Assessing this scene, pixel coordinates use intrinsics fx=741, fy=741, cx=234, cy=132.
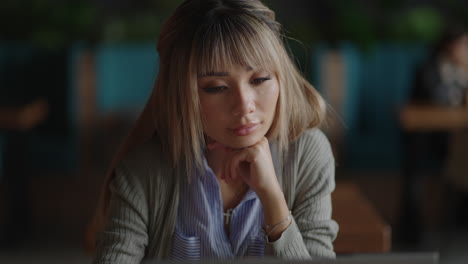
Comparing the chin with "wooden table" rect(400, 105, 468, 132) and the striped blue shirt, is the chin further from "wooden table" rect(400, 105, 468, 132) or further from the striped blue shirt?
"wooden table" rect(400, 105, 468, 132)

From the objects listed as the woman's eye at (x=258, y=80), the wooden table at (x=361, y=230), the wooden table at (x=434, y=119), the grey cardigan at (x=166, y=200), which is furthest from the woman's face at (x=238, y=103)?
the wooden table at (x=434, y=119)

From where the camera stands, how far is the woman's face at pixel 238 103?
1114 mm

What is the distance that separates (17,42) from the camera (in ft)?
16.0

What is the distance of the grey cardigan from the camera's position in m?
1.19

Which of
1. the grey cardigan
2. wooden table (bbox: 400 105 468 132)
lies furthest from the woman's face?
wooden table (bbox: 400 105 468 132)

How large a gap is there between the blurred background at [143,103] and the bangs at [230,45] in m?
2.65

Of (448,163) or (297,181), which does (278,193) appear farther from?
(448,163)

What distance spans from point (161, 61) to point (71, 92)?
357 cm

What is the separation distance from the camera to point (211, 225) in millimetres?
1231

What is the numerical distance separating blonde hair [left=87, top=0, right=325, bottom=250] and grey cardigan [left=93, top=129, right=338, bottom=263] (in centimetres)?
2

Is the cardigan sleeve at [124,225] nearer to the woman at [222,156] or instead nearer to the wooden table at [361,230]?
the woman at [222,156]

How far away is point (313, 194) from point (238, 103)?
0.23m

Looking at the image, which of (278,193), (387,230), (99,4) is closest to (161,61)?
(278,193)

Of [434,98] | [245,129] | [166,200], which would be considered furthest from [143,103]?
[245,129]
